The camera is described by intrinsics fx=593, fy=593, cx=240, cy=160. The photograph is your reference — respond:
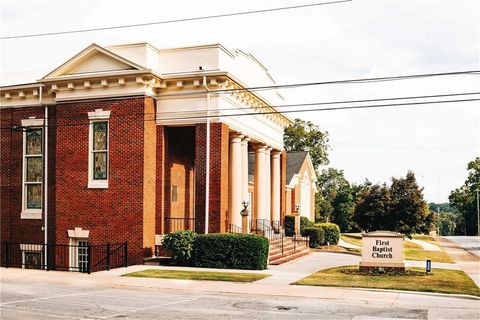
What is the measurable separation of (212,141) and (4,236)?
11.5m

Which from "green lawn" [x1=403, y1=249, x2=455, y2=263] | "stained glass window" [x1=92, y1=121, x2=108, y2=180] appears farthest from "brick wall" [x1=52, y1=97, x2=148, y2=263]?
"green lawn" [x1=403, y1=249, x2=455, y2=263]

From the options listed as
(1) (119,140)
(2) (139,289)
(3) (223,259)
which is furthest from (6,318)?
(1) (119,140)

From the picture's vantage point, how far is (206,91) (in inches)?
988

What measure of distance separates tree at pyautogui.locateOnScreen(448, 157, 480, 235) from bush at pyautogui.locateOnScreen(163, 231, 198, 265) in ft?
253

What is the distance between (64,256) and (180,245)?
20.7 feet

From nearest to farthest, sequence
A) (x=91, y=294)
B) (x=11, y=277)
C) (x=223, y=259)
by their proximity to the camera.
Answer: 1. (x=91, y=294)
2. (x=11, y=277)
3. (x=223, y=259)

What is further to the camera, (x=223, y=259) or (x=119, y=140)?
(x=119, y=140)

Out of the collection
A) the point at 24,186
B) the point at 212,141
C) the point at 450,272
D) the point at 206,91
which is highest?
the point at 206,91

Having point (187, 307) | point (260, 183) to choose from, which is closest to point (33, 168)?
point (260, 183)

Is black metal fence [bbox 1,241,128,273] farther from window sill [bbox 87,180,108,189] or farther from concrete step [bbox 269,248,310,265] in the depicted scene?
concrete step [bbox 269,248,310,265]

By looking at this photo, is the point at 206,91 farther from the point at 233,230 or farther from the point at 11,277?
the point at 11,277

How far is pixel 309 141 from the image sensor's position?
256 ft

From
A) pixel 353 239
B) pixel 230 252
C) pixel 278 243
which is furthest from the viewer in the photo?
pixel 353 239

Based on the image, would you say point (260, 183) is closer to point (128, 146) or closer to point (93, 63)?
point (128, 146)
